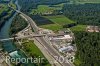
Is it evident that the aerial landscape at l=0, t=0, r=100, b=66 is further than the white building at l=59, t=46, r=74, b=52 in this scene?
No

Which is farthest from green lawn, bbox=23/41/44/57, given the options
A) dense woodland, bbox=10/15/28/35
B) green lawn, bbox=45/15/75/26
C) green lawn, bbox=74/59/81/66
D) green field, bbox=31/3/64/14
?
green field, bbox=31/3/64/14

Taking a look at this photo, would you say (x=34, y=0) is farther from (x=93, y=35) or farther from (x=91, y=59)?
(x=91, y=59)

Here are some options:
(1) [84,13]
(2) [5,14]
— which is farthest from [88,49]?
(2) [5,14]

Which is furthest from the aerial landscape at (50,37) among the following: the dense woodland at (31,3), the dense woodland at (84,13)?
the dense woodland at (31,3)

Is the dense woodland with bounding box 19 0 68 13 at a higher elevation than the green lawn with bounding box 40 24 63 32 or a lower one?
higher

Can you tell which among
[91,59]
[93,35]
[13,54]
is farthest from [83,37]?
[13,54]

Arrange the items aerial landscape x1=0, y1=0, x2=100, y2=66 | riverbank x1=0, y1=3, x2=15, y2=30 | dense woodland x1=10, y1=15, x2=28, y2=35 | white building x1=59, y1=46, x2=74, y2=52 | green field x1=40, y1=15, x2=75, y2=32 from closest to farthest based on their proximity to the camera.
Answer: aerial landscape x1=0, y1=0, x2=100, y2=66 → white building x1=59, y1=46, x2=74, y2=52 → dense woodland x1=10, y1=15, x2=28, y2=35 → green field x1=40, y1=15, x2=75, y2=32 → riverbank x1=0, y1=3, x2=15, y2=30

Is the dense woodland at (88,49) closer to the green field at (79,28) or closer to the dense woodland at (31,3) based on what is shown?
the green field at (79,28)

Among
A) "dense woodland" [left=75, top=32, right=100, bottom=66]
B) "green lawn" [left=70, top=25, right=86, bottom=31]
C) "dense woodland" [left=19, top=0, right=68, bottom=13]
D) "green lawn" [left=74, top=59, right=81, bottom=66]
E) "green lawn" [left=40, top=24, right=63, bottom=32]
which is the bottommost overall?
"green lawn" [left=70, top=25, right=86, bottom=31]

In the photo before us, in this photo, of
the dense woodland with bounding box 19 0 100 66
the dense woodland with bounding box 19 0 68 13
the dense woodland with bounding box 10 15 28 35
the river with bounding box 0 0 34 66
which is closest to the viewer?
the dense woodland with bounding box 19 0 100 66

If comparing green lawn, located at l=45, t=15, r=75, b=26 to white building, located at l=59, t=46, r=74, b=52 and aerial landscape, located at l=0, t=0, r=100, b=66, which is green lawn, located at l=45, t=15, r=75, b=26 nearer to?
aerial landscape, located at l=0, t=0, r=100, b=66
